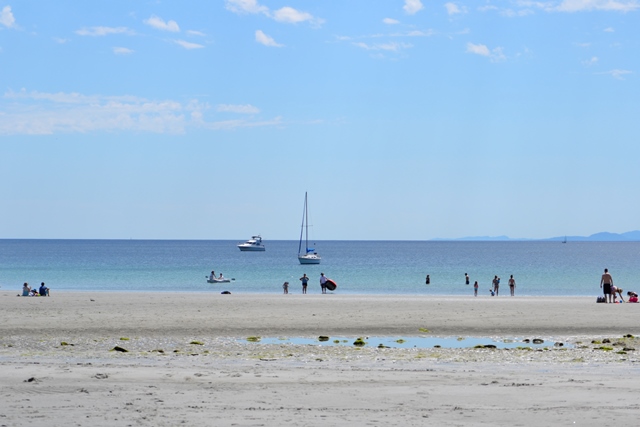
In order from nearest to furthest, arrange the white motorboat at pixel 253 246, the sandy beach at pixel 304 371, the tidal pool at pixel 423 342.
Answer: the sandy beach at pixel 304 371 < the tidal pool at pixel 423 342 < the white motorboat at pixel 253 246

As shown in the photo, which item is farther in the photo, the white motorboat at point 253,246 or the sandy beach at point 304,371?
the white motorboat at point 253,246

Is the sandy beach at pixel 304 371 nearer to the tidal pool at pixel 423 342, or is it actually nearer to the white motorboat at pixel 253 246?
the tidal pool at pixel 423 342

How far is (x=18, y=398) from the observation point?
13.4 meters

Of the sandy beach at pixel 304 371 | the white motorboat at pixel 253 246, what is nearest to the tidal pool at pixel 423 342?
the sandy beach at pixel 304 371

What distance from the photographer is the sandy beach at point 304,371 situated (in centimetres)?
1247

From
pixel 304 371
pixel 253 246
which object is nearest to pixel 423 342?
pixel 304 371

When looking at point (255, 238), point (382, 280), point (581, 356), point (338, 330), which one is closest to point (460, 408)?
point (581, 356)

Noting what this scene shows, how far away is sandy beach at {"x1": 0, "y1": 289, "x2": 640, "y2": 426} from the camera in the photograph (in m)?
12.5

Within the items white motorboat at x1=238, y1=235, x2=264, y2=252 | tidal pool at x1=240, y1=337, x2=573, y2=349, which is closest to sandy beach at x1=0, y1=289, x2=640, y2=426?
tidal pool at x1=240, y1=337, x2=573, y2=349

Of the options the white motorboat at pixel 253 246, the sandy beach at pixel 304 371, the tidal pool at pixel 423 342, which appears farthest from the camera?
the white motorboat at pixel 253 246

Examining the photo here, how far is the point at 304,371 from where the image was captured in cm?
1684

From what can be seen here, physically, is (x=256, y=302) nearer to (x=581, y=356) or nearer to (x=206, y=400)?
(x=581, y=356)

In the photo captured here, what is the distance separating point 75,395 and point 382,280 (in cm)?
6567

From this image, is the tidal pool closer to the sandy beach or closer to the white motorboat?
the sandy beach
